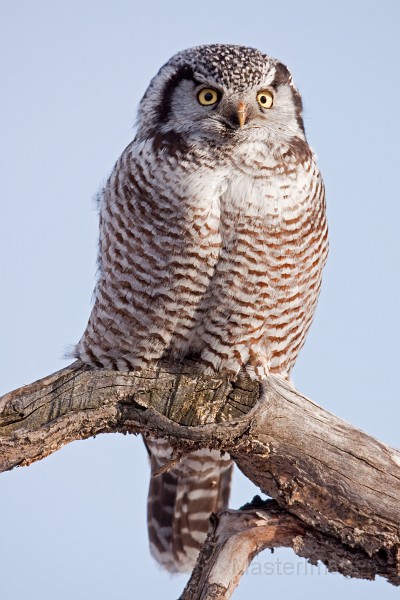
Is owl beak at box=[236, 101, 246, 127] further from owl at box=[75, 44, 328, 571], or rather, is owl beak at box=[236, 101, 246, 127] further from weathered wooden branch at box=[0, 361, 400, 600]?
weathered wooden branch at box=[0, 361, 400, 600]

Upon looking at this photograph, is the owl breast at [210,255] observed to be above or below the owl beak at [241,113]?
below

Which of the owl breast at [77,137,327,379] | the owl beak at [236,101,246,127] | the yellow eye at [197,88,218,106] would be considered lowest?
the owl breast at [77,137,327,379]

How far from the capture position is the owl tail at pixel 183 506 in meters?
5.83

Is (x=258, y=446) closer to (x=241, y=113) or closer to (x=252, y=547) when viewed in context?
(x=252, y=547)

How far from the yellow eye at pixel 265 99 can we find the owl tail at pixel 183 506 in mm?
2213

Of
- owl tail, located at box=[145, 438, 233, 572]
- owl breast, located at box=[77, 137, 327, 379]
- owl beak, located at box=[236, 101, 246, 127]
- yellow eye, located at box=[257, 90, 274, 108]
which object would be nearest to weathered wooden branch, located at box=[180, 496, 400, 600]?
owl breast, located at box=[77, 137, 327, 379]

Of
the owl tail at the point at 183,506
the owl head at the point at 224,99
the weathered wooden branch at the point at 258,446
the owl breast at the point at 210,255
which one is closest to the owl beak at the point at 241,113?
the owl head at the point at 224,99

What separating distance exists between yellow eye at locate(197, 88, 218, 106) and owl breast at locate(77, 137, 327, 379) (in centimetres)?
28

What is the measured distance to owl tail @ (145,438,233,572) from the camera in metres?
5.83

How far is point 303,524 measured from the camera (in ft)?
14.8

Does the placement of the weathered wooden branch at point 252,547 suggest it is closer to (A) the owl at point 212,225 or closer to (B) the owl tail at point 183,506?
(A) the owl at point 212,225


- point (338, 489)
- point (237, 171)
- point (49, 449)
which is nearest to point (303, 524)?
point (338, 489)

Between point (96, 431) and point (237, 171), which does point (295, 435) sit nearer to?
point (96, 431)

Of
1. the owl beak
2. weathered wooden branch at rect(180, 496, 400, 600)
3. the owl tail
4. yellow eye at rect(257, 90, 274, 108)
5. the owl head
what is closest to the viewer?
weathered wooden branch at rect(180, 496, 400, 600)
